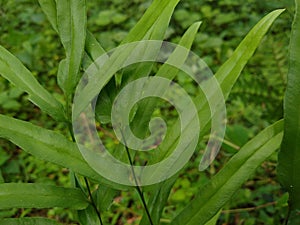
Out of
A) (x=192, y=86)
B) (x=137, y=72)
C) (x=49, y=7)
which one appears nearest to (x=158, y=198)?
(x=137, y=72)

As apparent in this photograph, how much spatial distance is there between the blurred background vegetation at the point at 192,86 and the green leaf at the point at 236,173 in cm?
30

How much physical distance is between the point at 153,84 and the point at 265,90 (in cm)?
79

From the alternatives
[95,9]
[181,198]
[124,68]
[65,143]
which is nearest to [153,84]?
[124,68]

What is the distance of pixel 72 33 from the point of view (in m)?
0.65

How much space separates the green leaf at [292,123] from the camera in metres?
0.58

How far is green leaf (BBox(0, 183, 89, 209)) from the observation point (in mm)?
611

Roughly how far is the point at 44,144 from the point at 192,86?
1546 mm

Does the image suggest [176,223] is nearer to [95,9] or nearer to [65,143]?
[65,143]

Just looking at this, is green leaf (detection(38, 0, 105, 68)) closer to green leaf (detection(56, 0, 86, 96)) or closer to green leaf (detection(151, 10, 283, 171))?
green leaf (detection(56, 0, 86, 96))

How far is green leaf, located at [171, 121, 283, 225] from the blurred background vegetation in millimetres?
301

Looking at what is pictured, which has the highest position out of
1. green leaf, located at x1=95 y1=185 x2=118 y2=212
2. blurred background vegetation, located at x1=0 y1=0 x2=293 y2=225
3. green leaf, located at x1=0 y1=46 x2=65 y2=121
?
green leaf, located at x1=0 y1=46 x2=65 y2=121

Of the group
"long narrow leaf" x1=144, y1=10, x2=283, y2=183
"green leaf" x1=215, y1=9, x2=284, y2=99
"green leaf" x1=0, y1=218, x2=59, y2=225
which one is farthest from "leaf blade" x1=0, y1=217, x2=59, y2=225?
"green leaf" x1=215, y1=9, x2=284, y2=99

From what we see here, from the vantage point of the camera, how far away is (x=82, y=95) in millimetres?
641

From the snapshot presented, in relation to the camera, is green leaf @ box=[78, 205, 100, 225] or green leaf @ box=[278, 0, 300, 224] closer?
green leaf @ box=[278, 0, 300, 224]
